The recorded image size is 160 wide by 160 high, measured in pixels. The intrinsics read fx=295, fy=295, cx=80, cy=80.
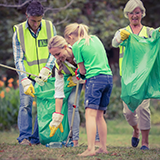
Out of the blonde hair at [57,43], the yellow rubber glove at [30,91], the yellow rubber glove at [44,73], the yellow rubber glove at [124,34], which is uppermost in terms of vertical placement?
the yellow rubber glove at [124,34]

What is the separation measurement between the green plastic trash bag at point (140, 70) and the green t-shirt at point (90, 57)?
1.73 feet

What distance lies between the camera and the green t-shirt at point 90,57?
319cm

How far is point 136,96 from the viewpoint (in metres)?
3.54

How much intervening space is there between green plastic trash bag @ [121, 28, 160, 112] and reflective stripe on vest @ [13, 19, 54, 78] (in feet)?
3.90

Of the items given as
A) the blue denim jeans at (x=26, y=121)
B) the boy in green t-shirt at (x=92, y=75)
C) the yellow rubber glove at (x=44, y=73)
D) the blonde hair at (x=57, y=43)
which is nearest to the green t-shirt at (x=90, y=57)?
the boy in green t-shirt at (x=92, y=75)

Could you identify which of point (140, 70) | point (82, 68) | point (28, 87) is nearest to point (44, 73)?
point (28, 87)

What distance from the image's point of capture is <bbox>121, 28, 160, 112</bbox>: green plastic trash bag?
3582 millimetres

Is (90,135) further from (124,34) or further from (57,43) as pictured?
(124,34)

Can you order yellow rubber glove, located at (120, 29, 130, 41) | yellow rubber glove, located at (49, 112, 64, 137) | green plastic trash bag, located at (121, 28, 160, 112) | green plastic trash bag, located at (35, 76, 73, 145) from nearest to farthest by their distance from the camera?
green plastic trash bag, located at (121, 28, 160, 112) < yellow rubber glove, located at (49, 112, 64, 137) < yellow rubber glove, located at (120, 29, 130, 41) < green plastic trash bag, located at (35, 76, 73, 145)

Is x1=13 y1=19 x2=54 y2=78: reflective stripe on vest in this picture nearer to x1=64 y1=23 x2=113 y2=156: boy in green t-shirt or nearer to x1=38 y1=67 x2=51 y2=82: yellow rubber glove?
x1=38 y1=67 x2=51 y2=82: yellow rubber glove

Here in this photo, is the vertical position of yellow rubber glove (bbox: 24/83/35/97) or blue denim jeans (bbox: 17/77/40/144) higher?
yellow rubber glove (bbox: 24/83/35/97)

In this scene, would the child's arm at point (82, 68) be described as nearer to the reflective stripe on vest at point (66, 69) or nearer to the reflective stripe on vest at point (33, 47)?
the reflective stripe on vest at point (66, 69)

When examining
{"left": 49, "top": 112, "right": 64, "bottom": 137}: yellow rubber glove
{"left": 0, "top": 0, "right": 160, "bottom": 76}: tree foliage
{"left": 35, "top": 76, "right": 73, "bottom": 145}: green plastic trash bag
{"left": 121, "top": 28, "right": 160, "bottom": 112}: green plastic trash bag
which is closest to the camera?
{"left": 121, "top": 28, "right": 160, "bottom": 112}: green plastic trash bag

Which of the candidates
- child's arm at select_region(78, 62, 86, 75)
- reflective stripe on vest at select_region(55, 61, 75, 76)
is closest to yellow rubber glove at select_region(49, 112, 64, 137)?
reflective stripe on vest at select_region(55, 61, 75, 76)
